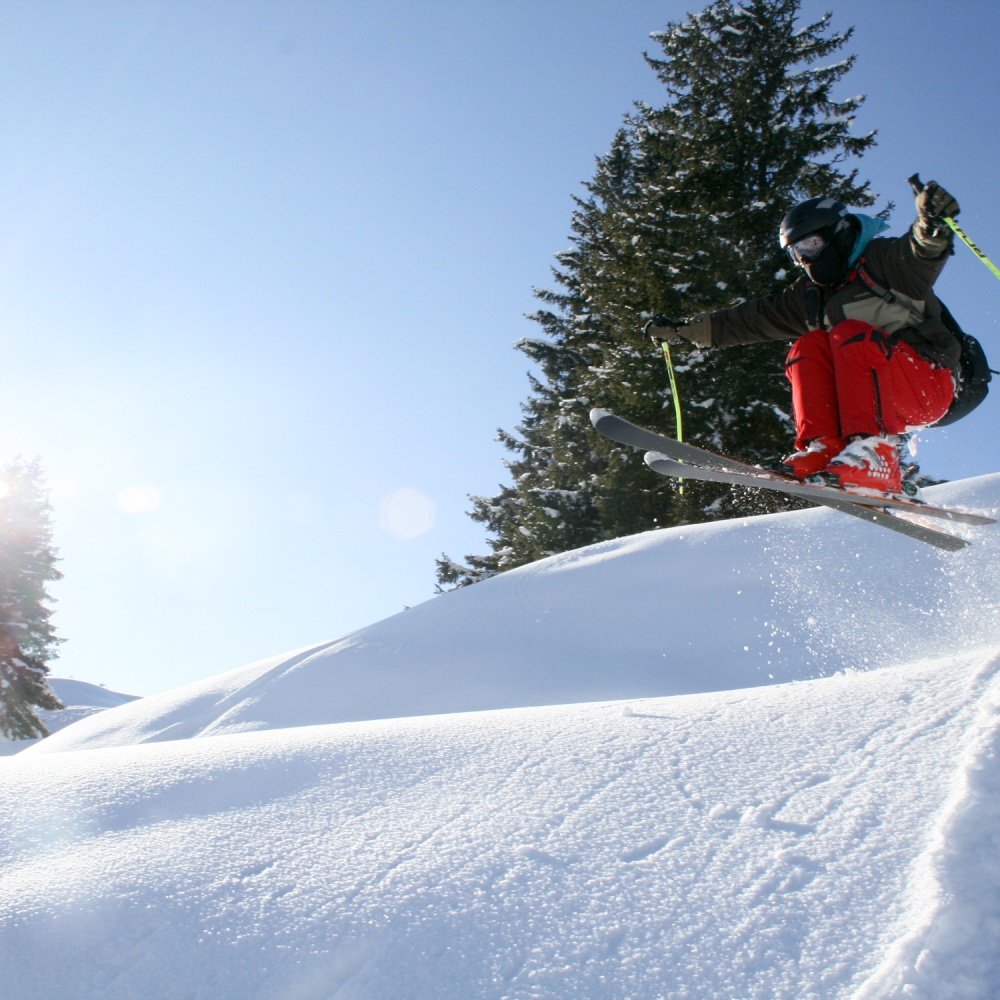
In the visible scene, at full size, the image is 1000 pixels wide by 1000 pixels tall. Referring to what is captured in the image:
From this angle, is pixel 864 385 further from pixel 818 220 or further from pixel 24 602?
pixel 24 602

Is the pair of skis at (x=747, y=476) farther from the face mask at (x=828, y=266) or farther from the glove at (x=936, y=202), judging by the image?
the glove at (x=936, y=202)

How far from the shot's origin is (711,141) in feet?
46.2

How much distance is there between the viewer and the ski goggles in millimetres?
3750

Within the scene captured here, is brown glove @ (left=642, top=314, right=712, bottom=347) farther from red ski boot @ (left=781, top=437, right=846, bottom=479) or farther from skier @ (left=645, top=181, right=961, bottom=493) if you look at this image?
red ski boot @ (left=781, top=437, right=846, bottom=479)

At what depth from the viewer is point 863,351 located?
360 centimetres

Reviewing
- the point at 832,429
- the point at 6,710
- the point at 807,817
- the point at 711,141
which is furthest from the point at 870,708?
the point at 6,710

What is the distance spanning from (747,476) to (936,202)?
1460 mm

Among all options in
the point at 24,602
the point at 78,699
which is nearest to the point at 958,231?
the point at 24,602

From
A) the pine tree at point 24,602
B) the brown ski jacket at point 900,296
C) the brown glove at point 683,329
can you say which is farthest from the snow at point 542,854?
the pine tree at point 24,602

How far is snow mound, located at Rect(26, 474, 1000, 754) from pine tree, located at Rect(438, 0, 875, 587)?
21.0ft

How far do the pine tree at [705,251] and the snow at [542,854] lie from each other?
1069cm

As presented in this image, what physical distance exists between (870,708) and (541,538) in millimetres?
14588

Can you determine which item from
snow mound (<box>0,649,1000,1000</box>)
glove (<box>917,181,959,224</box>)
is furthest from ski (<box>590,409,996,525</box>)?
snow mound (<box>0,649,1000,1000</box>)

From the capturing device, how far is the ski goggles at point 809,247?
375 cm
